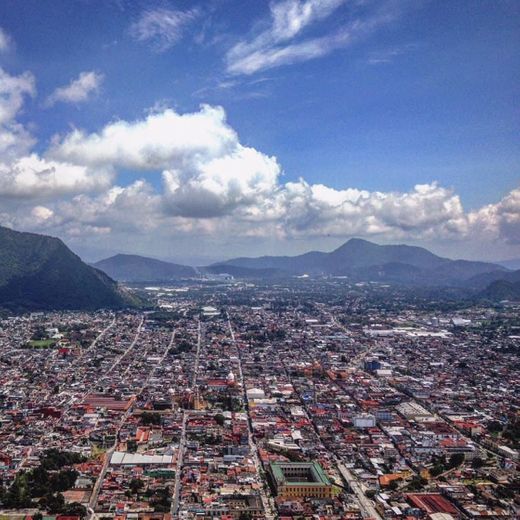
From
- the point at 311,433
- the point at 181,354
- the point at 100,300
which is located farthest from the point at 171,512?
the point at 100,300

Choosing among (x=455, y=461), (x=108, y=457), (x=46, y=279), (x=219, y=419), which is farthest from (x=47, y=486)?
(x=46, y=279)

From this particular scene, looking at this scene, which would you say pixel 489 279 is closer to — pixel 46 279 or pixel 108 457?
pixel 46 279

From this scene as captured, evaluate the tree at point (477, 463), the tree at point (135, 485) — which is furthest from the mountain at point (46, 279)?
the tree at point (477, 463)

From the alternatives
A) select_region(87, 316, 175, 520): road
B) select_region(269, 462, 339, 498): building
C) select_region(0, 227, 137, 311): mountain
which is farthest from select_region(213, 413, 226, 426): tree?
select_region(0, 227, 137, 311): mountain

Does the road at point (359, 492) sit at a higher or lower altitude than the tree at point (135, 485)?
lower

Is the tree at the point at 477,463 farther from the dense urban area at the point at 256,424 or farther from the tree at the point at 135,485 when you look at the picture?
the tree at the point at 135,485

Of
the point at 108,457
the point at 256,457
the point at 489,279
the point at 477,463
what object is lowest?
the point at 477,463

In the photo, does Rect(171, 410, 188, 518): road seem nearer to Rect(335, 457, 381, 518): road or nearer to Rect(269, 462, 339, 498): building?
Rect(269, 462, 339, 498): building
